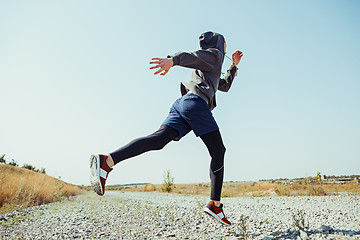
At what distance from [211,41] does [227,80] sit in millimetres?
723

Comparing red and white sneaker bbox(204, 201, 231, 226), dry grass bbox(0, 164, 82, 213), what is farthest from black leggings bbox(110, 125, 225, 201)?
dry grass bbox(0, 164, 82, 213)

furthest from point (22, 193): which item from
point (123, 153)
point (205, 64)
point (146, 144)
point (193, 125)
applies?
point (205, 64)

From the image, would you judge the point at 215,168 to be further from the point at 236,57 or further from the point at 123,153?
the point at 236,57

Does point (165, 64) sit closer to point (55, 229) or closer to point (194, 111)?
point (194, 111)

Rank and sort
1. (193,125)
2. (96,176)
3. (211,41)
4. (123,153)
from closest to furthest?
(96,176) < (123,153) < (193,125) < (211,41)

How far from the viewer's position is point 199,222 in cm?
355

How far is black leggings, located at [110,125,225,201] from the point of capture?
2.66m

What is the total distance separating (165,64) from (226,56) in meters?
1.52

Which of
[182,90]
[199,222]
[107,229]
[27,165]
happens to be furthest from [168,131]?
[27,165]

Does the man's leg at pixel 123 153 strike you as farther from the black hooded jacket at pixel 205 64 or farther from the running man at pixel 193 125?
the black hooded jacket at pixel 205 64

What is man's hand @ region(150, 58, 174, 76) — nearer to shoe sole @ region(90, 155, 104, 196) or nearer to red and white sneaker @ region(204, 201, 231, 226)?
shoe sole @ region(90, 155, 104, 196)

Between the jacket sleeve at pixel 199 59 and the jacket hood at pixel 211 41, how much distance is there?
10.3 inches

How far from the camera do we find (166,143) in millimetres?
2914

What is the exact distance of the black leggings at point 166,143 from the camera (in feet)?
8.74
